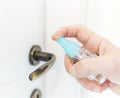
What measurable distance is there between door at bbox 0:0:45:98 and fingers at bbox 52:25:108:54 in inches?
2.3

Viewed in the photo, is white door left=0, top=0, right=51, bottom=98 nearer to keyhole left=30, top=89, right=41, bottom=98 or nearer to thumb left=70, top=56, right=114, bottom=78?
keyhole left=30, top=89, right=41, bottom=98

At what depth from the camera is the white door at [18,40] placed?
41 cm

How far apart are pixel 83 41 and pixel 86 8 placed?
0.24ft

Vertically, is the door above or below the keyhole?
above

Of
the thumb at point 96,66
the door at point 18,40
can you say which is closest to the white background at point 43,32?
the door at point 18,40

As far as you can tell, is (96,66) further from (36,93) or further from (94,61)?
(36,93)

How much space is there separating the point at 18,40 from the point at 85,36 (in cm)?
15

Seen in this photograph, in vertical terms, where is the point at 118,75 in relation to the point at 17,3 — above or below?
below

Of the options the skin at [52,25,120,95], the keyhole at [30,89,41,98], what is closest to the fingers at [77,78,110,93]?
the skin at [52,25,120,95]

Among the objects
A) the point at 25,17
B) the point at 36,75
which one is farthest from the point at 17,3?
the point at 36,75

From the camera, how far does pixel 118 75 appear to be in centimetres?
44

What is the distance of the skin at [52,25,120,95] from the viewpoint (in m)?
0.42

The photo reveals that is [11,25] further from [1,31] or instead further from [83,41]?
[83,41]

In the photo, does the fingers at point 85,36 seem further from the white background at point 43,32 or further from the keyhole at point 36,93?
the keyhole at point 36,93
